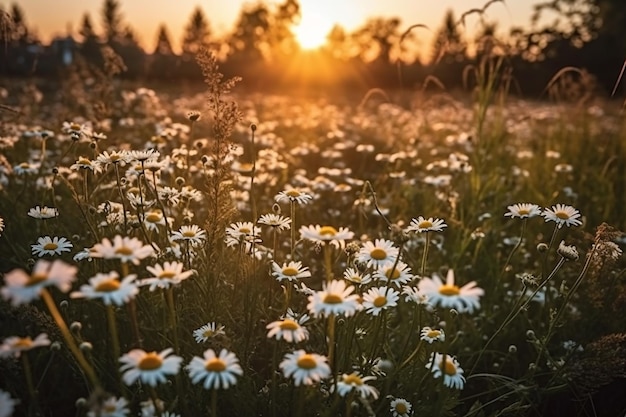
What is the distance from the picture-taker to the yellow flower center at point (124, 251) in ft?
4.77

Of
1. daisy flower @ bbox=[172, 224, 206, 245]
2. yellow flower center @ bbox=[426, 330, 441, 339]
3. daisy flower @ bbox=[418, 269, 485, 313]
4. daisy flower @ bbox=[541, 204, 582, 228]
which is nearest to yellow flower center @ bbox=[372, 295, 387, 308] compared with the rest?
yellow flower center @ bbox=[426, 330, 441, 339]

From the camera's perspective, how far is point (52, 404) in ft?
7.79

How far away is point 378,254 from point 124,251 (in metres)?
0.79

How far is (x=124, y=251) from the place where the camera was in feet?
4.80

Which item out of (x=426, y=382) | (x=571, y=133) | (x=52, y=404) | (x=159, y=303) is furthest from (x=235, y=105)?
(x=571, y=133)

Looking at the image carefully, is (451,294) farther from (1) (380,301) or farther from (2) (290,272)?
(2) (290,272)

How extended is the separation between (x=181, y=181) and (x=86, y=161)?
56cm

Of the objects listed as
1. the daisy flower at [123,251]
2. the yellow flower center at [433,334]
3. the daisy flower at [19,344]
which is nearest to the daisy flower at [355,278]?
the yellow flower center at [433,334]

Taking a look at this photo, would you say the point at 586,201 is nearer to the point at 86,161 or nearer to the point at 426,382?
the point at 426,382

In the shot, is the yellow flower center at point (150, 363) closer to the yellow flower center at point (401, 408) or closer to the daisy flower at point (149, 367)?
the daisy flower at point (149, 367)

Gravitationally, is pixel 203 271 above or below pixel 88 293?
below

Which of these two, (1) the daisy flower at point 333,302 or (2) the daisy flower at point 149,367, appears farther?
(1) the daisy flower at point 333,302

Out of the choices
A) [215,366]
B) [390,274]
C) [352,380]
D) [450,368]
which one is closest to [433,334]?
[450,368]

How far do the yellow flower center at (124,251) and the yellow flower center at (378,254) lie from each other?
0.77m
